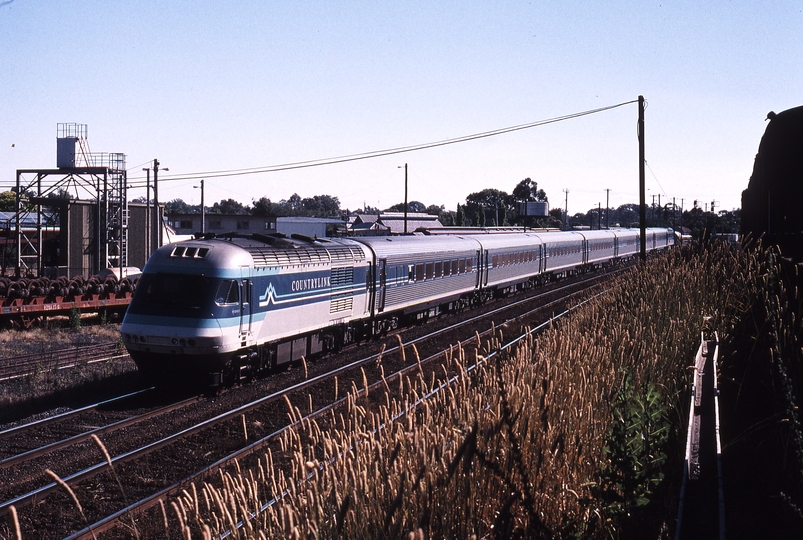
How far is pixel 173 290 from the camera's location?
13.0 meters

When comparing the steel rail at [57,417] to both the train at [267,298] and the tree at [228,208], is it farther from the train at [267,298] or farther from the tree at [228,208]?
the tree at [228,208]

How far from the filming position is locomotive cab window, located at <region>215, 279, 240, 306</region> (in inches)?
498

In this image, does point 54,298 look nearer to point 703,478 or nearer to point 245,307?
point 245,307

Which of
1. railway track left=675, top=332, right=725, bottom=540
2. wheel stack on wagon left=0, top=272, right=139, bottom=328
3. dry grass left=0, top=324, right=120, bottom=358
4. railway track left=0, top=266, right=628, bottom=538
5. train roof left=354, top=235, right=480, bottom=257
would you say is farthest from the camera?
wheel stack on wagon left=0, top=272, right=139, bottom=328

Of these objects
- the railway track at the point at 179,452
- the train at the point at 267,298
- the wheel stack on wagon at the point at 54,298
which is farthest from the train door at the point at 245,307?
the wheel stack on wagon at the point at 54,298

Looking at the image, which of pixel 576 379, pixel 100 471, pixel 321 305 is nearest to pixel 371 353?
pixel 321 305

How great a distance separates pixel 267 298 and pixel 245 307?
0.75 metres

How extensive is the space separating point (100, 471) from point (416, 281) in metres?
13.5

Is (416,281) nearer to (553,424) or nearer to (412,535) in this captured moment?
(553,424)

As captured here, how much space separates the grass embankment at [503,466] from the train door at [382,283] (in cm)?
1283

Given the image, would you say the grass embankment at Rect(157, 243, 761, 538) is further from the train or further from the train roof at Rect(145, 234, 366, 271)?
the train roof at Rect(145, 234, 366, 271)

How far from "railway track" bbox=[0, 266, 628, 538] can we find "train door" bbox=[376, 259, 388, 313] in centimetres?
330

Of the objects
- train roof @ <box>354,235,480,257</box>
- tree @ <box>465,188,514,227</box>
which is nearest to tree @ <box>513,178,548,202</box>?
tree @ <box>465,188,514,227</box>

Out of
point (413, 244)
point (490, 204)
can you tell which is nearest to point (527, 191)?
point (490, 204)
